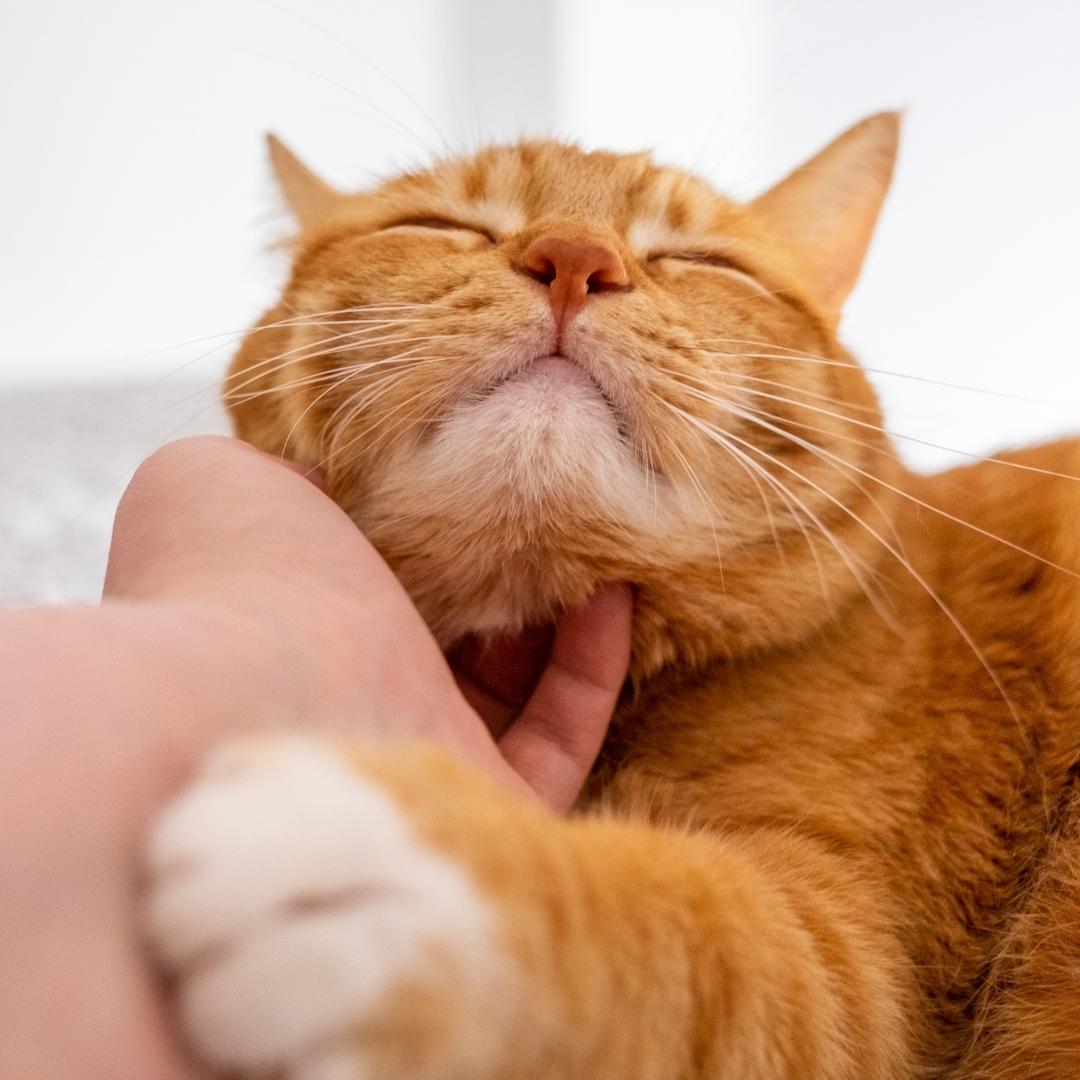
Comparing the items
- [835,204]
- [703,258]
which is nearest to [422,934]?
[703,258]

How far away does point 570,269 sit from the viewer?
2.97 ft

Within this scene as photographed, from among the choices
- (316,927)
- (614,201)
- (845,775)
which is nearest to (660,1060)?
(316,927)

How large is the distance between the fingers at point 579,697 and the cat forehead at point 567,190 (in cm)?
46

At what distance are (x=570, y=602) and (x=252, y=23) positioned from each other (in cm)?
198

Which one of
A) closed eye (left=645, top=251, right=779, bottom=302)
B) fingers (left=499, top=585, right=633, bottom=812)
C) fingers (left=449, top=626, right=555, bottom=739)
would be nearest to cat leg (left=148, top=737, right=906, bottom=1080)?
fingers (left=499, top=585, right=633, bottom=812)

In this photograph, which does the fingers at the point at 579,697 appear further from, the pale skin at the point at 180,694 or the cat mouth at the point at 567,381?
the cat mouth at the point at 567,381

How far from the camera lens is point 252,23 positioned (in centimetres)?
232

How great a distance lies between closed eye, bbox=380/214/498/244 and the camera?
45.6 inches

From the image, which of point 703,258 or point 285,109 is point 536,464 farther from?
point 285,109

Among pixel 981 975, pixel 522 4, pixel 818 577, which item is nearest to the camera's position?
pixel 981 975

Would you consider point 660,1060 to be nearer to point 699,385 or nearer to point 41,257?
point 699,385

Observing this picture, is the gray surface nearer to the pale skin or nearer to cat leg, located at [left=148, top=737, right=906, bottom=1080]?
the pale skin

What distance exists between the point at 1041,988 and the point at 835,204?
39.1 inches

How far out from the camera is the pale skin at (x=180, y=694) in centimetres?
47
